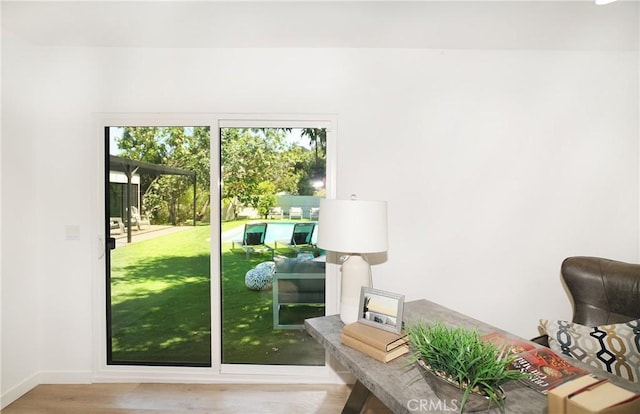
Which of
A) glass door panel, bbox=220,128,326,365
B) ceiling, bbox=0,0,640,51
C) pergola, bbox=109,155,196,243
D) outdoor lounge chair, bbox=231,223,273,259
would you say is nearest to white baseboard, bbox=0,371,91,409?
glass door panel, bbox=220,128,326,365

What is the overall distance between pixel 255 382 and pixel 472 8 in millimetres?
2868

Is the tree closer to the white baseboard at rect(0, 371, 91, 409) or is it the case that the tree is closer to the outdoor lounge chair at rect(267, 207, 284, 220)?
the outdoor lounge chair at rect(267, 207, 284, 220)

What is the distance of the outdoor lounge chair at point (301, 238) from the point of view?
2.33 metres

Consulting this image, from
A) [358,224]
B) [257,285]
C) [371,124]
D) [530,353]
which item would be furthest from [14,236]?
[530,353]

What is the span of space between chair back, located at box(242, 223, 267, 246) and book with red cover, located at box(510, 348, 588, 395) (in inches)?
67.3

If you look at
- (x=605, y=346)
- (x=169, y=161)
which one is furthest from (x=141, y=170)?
(x=605, y=346)

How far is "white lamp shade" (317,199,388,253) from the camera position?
1528mm

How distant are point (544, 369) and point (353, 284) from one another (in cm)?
86

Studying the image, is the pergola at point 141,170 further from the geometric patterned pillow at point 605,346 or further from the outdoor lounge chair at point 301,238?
the geometric patterned pillow at point 605,346

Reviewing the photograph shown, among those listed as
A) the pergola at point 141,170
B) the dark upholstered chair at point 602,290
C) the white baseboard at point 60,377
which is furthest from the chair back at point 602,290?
the white baseboard at point 60,377

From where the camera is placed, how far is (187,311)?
7.76ft

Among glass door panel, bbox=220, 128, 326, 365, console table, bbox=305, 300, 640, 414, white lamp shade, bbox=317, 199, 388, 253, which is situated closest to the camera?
console table, bbox=305, 300, 640, 414

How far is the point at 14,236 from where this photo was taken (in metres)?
2.11

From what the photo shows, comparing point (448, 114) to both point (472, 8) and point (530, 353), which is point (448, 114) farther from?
point (530, 353)
